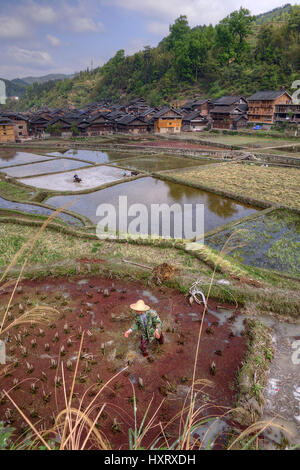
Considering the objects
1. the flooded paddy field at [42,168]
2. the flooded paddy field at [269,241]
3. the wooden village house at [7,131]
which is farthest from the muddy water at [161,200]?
the wooden village house at [7,131]

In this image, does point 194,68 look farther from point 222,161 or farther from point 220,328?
point 220,328

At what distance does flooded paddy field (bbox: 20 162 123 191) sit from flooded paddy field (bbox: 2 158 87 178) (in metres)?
2.40

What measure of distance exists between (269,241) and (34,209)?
1663 centimetres

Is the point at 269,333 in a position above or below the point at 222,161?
below

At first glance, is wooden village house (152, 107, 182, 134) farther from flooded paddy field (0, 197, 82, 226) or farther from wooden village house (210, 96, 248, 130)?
flooded paddy field (0, 197, 82, 226)

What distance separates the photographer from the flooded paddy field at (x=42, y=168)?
3180 centimetres

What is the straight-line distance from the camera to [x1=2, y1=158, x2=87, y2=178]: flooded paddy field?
3180cm

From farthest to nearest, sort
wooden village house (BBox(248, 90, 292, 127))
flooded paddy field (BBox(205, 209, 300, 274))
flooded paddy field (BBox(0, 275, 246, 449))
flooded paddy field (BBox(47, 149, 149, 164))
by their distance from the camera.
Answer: wooden village house (BBox(248, 90, 292, 127)) → flooded paddy field (BBox(47, 149, 149, 164)) → flooded paddy field (BBox(205, 209, 300, 274)) → flooded paddy field (BBox(0, 275, 246, 449))

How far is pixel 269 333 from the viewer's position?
7.73m

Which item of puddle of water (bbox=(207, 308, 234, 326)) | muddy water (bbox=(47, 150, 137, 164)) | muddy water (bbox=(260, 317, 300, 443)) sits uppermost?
muddy water (bbox=(47, 150, 137, 164))

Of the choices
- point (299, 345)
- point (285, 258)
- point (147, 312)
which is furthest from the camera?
point (285, 258)

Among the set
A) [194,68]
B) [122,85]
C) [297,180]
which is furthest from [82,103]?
[297,180]

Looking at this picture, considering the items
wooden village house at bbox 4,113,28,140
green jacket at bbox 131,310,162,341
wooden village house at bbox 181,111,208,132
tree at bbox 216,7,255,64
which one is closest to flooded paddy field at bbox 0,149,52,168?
wooden village house at bbox 4,113,28,140

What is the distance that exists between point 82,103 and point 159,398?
5526 inches
